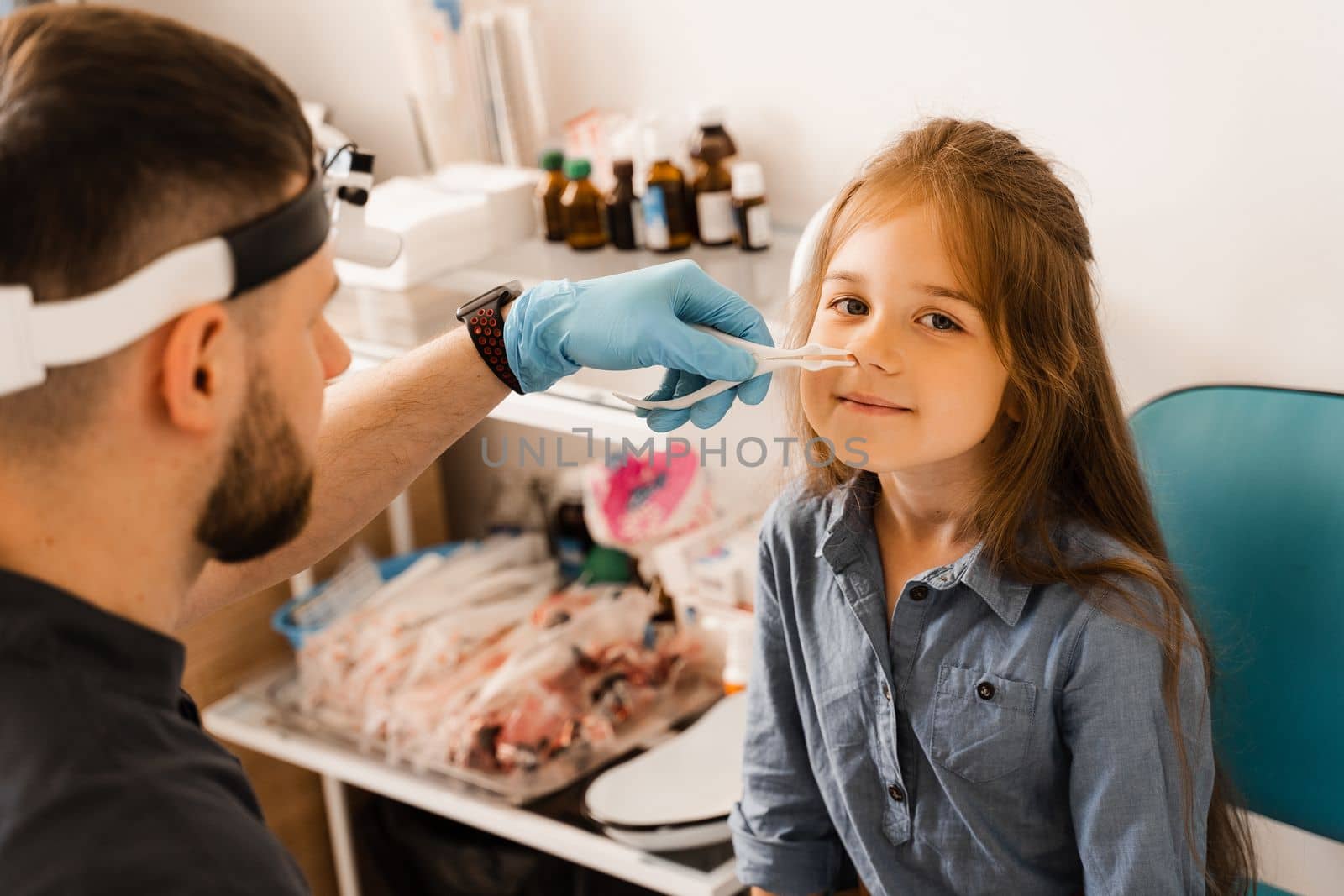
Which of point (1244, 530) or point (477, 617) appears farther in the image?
point (477, 617)

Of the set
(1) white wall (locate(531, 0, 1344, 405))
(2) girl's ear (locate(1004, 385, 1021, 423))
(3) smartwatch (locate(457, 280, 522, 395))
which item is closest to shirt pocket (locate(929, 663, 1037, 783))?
(2) girl's ear (locate(1004, 385, 1021, 423))

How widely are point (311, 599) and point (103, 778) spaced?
55.3 inches

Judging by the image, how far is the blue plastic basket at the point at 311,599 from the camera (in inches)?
81.7

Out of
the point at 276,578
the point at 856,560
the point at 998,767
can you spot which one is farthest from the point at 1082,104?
the point at 276,578

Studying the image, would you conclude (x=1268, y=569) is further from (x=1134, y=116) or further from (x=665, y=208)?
(x=665, y=208)

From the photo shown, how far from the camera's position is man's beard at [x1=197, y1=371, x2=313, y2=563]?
89cm

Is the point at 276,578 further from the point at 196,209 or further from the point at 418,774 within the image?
the point at 418,774

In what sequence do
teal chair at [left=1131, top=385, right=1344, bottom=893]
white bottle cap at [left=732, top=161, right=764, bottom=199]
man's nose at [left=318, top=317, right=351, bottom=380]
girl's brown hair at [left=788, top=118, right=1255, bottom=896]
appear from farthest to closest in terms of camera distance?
1. white bottle cap at [left=732, top=161, right=764, bottom=199]
2. teal chair at [left=1131, top=385, right=1344, bottom=893]
3. girl's brown hair at [left=788, top=118, right=1255, bottom=896]
4. man's nose at [left=318, top=317, right=351, bottom=380]

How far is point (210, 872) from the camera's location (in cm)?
75

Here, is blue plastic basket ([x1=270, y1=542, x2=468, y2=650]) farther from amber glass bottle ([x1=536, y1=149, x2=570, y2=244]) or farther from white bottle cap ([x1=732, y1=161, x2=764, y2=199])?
white bottle cap ([x1=732, y1=161, x2=764, y2=199])

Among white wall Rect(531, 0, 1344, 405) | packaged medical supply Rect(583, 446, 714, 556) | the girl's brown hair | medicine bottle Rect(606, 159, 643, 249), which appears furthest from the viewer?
packaged medical supply Rect(583, 446, 714, 556)

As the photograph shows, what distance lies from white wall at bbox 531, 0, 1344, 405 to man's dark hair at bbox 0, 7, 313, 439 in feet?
3.54

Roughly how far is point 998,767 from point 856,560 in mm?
232

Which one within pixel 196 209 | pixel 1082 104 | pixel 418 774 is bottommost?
pixel 418 774
